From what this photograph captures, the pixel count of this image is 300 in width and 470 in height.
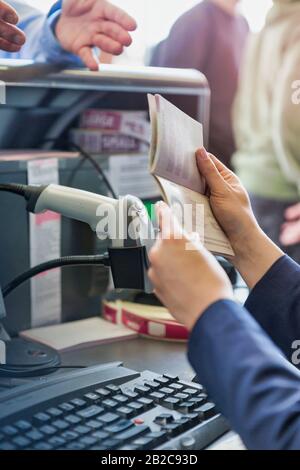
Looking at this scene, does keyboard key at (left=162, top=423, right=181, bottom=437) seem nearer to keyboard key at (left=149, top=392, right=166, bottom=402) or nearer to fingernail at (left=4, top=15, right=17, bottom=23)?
Result: keyboard key at (left=149, top=392, right=166, bottom=402)

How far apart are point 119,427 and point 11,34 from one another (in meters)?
0.66

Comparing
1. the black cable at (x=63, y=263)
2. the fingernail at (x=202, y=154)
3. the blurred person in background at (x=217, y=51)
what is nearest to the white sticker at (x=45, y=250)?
the black cable at (x=63, y=263)

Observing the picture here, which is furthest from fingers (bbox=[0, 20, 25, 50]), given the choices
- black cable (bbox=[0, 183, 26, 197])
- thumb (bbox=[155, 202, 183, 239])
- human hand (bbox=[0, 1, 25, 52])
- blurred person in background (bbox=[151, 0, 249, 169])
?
blurred person in background (bbox=[151, 0, 249, 169])

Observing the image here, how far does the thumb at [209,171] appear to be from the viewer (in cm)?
82

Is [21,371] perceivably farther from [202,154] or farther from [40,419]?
[202,154]

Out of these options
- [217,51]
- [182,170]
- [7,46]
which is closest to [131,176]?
[7,46]

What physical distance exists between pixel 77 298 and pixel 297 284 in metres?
0.48

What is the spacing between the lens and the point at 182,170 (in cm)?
76

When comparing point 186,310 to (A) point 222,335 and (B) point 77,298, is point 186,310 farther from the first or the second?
(B) point 77,298

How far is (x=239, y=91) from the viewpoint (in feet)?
6.92

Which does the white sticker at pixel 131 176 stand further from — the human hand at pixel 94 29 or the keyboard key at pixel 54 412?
the keyboard key at pixel 54 412

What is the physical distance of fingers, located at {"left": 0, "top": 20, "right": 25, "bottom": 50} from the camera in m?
0.97

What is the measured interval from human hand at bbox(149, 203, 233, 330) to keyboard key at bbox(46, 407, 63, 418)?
167 mm
